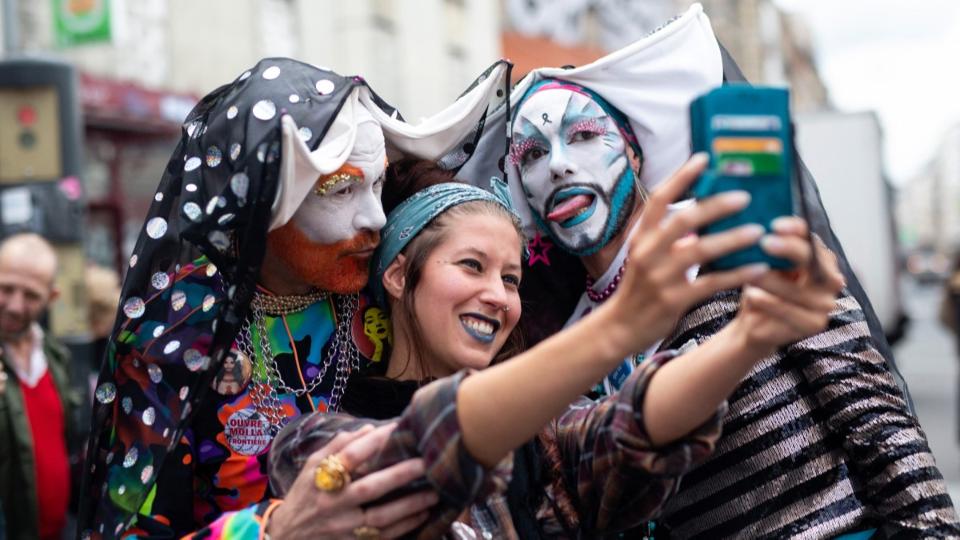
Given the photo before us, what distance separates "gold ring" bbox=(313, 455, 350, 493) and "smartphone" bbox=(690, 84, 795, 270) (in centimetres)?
65

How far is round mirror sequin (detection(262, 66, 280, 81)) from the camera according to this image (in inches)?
77.7

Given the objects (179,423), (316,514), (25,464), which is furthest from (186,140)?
(25,464)

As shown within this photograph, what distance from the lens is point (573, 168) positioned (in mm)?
2320

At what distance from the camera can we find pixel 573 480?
75.3 inches

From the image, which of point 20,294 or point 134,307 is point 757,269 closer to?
point 134,307

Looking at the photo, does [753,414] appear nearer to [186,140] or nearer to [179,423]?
[179,423]

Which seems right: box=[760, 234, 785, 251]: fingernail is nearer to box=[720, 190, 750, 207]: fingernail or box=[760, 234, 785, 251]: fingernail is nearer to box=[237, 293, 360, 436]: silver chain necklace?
box=[720, 190, 750, 207]: fingernail

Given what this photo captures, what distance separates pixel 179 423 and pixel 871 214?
11.3 m

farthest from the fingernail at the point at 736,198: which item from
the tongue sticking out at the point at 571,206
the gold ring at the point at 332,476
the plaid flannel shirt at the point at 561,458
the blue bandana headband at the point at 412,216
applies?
the tongue sticking out at the point at 571,206

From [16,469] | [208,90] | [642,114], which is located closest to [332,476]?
[642,114]

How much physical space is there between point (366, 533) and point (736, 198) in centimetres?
77

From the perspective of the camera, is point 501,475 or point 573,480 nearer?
point 501,475

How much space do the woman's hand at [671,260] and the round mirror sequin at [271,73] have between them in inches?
35.7

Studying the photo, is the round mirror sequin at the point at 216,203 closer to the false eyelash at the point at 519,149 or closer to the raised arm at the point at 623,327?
the raised arm at the point at 623,327
